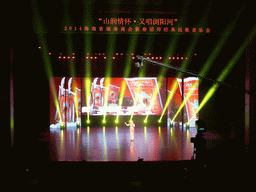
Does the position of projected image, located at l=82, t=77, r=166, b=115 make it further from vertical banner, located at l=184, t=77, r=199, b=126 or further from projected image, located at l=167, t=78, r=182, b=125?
vertical banner, located at l=184, t=77, r=199, b=126

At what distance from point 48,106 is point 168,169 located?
21.2 feet

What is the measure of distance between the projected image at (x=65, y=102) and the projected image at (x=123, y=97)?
41cm

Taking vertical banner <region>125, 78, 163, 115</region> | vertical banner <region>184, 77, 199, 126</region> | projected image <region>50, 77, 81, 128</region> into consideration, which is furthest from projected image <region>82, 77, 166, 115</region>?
vertical banner <region>184, 77, 199, 126</region>

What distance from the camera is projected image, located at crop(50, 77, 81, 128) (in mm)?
8828

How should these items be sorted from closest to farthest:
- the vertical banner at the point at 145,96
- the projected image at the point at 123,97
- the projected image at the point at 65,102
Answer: the projected image at the point at 65,102 → the projected image at the point at 123,97 → the vertical banner at the point at 145,96

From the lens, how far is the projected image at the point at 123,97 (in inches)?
360

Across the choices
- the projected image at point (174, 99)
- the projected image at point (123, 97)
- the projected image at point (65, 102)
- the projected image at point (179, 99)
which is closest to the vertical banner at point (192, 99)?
the projected image at point (179, 99)

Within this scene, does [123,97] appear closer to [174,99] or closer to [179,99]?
[174,99]

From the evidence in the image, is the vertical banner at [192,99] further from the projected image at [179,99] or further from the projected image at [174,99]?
the projected image at [174,99]

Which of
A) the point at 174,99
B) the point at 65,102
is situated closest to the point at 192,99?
the point at 174,99

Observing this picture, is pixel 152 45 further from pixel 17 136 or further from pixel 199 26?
pixel 17 136

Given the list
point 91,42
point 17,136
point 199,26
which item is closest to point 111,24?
point 91,42

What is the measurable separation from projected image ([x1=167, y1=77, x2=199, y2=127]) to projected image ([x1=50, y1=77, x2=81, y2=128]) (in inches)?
167

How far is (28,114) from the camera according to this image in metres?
6.76
